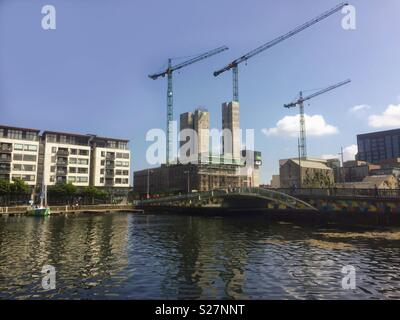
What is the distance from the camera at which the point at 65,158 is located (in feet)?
427

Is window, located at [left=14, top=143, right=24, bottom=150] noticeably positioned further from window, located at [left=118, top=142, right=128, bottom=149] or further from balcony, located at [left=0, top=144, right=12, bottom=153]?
window, located at [left=118, top=142, right=128, bottom=149]

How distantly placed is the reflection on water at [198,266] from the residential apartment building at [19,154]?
258ft

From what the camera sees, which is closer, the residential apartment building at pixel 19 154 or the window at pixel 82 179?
the residential apartment building at pixel 19 154

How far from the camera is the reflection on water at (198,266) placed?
21.6 m

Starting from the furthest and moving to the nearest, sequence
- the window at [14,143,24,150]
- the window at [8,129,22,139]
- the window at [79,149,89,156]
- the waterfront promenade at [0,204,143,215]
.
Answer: the window at [79,149,89,156], the window at [8,129,22,139], the window at [14,143,24,150], the waterfront promenade at [0,204,143,215]

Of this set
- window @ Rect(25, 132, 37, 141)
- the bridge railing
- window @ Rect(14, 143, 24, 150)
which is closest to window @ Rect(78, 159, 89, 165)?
window @ Rect(25, 132, 37, 141)

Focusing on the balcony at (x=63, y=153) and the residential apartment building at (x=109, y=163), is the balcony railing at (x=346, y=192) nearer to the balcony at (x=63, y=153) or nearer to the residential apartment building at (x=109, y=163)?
the residential apartment building at (x=109, y=163)

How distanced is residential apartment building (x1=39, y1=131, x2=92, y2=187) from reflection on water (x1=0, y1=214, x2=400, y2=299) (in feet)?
276

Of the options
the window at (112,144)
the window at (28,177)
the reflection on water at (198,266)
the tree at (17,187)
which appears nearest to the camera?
the reflection on water at (198,266)

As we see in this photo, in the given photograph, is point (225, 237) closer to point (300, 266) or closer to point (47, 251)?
point (300, 266)

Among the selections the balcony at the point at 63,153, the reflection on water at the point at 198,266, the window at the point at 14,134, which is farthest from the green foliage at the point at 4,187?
the reflection on water at the point at 198,266

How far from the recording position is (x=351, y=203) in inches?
2704

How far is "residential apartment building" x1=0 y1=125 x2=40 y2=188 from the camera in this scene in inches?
4542

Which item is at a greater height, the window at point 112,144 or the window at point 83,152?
the window at point 112,144
